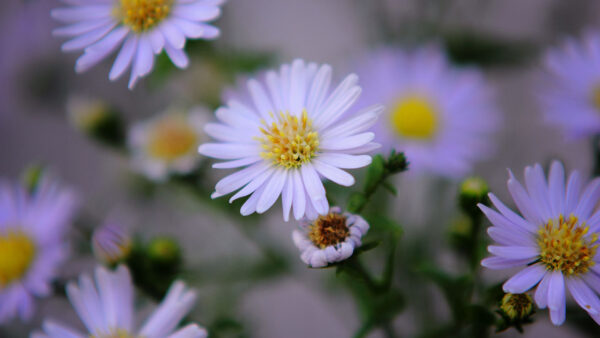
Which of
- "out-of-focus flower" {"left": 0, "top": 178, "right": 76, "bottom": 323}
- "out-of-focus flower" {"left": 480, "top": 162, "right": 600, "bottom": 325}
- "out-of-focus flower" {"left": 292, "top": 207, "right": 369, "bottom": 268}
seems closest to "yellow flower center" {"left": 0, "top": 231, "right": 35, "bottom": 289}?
"out-of-focus flower" {"left": 0, "top": 178, "right": 76, "bottom": 323}

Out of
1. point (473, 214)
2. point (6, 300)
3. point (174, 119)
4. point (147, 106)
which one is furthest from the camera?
point (147, 106)

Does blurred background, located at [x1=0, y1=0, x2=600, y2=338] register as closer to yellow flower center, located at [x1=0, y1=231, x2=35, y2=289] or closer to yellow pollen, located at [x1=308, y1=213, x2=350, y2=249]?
yellow flower center, located at [x1=0, y1=231, x2=35, y2=289]

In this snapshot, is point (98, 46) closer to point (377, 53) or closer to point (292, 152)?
point (292, 152)

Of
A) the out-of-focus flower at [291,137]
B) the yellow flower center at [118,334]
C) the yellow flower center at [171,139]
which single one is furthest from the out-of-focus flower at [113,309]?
the yellow flower center at [171,139]

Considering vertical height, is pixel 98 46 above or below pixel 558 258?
above

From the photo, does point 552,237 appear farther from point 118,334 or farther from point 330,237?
point 118,334

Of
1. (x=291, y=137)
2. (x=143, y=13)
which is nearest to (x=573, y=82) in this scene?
(x=291, y=137)

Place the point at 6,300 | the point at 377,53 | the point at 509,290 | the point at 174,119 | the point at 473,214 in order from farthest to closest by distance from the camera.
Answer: the point at 377,53
the point at 174,119
the point at 6,300
the point at 473,214
the point at 509,290

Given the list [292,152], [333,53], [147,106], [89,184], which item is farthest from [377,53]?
[89,184]
